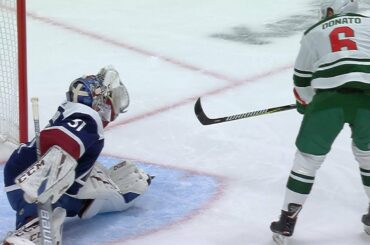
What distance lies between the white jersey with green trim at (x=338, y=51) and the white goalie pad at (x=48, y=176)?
2.17 feet

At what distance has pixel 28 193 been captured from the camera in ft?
6.57

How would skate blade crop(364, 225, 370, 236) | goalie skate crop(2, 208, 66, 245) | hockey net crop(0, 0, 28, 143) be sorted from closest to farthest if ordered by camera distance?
1. goalie skate crop(2, 208, 66, 245)
2. skate blade crop(364, 225, 370, 236)
3. hockey net crop(0, 0, 28, 143)

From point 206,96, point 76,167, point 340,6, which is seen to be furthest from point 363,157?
point 206,96

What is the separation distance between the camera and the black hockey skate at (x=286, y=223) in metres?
2.24

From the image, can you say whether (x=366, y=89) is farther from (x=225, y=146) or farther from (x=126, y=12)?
(x=126, y=12)

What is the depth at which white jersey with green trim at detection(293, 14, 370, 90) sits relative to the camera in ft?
7.14

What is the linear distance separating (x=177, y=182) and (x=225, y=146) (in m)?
0.36

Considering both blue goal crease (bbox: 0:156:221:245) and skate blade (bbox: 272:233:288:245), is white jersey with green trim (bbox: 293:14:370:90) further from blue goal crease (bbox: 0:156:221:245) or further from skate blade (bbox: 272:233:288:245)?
blue goal crease (bbox: 0:156:221:245)

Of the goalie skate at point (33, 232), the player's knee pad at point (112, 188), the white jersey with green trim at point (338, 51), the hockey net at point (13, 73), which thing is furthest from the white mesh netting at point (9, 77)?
the white jersey with green trim at point (338, 51)

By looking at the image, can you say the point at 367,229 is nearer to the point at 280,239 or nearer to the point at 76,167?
the point at 280,239

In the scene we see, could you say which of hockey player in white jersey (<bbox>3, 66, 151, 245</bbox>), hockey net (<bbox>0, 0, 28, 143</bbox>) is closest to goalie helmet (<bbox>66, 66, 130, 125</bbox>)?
hockey player in white jersey (<bbox>3, 66, 151, 245</bbox>)

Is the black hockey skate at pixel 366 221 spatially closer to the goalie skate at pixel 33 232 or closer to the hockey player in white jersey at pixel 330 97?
the hockey player in white jersey at pixel 330 97

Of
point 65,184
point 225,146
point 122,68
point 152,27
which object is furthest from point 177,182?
point 152,27

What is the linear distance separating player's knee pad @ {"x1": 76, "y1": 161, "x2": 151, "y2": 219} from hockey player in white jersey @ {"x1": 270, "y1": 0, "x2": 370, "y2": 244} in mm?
450
